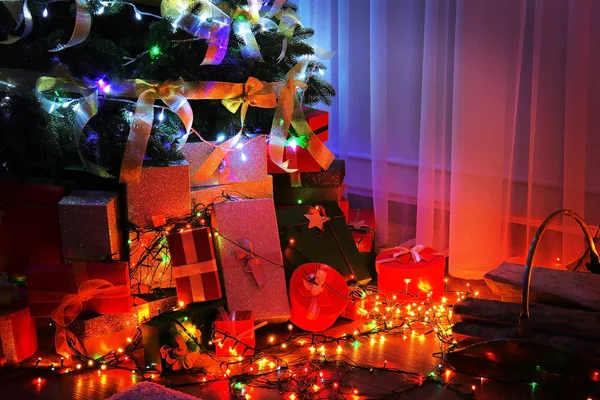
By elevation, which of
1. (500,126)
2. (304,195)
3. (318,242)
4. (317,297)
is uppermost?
(500,126)

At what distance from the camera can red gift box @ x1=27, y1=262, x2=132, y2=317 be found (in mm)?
1626

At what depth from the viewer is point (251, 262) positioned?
70.0 inches

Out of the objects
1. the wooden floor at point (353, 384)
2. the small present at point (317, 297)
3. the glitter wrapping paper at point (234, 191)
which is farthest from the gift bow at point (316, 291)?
the glitter wrapping paper at point (234, 191)

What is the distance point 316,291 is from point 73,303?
1.96 feet

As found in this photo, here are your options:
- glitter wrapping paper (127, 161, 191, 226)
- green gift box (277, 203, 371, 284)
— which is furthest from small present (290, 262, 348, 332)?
glitter wrapping paper (127, 161, 191, 226)

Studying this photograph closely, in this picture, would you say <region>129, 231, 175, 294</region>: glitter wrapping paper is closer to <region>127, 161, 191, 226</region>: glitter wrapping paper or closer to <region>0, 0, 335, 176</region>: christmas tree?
<region>127, 161, 191, 226</region>: glitter wrapping paper

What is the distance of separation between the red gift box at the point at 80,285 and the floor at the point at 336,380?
0.48 ft

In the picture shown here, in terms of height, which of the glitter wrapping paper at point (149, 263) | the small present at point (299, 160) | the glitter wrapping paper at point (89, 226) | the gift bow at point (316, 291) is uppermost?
the small present at point (299, 160)

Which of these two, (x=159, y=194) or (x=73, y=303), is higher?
(x=159, y=194)

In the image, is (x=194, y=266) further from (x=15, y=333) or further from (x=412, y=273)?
(x=412, y=273)

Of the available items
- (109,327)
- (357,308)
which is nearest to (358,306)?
(357,308)

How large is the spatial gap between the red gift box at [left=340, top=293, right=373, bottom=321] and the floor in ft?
0.37

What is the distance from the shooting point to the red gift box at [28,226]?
5.70ft

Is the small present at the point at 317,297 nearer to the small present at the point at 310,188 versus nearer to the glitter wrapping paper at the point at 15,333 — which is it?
the small present at the point at 310,188
